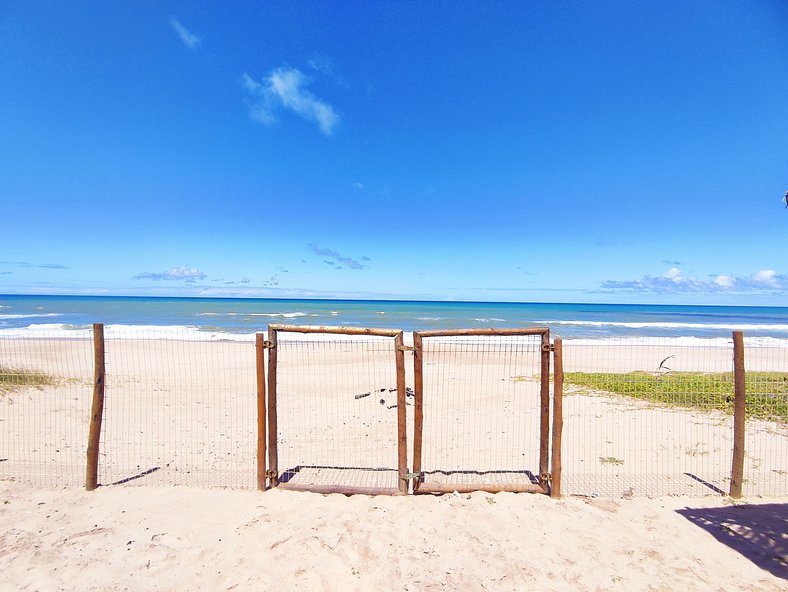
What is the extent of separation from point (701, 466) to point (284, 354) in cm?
1462

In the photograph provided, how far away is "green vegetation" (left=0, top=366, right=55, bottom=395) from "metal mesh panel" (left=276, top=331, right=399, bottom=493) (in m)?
5.78

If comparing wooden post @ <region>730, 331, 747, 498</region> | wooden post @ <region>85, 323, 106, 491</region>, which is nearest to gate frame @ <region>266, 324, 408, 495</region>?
wooden post @ <region>85, 323, 106, 491</region>

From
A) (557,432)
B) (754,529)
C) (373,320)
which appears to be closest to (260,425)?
(557,432)

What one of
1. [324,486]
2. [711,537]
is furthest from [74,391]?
[711,537]

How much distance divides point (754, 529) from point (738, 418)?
1286 millimetres

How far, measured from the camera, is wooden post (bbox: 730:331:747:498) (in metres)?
4.86

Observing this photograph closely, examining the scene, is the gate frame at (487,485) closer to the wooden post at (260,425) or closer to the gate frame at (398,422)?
the gate frame at (398,422)

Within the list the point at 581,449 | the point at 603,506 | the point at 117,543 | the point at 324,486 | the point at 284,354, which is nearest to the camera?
the point at 117,543

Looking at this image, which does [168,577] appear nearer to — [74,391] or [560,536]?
[560,536]

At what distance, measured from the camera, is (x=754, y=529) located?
433 centimetres

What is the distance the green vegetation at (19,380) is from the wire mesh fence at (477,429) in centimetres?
935

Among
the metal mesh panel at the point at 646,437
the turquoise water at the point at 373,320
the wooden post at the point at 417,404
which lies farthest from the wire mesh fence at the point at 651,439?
the turquoise water at the point at 373,320

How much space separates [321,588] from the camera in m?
3.43

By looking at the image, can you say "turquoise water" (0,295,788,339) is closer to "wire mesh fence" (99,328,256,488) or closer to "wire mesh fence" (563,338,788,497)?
"wire mesh fence" (99,328,256,488)
